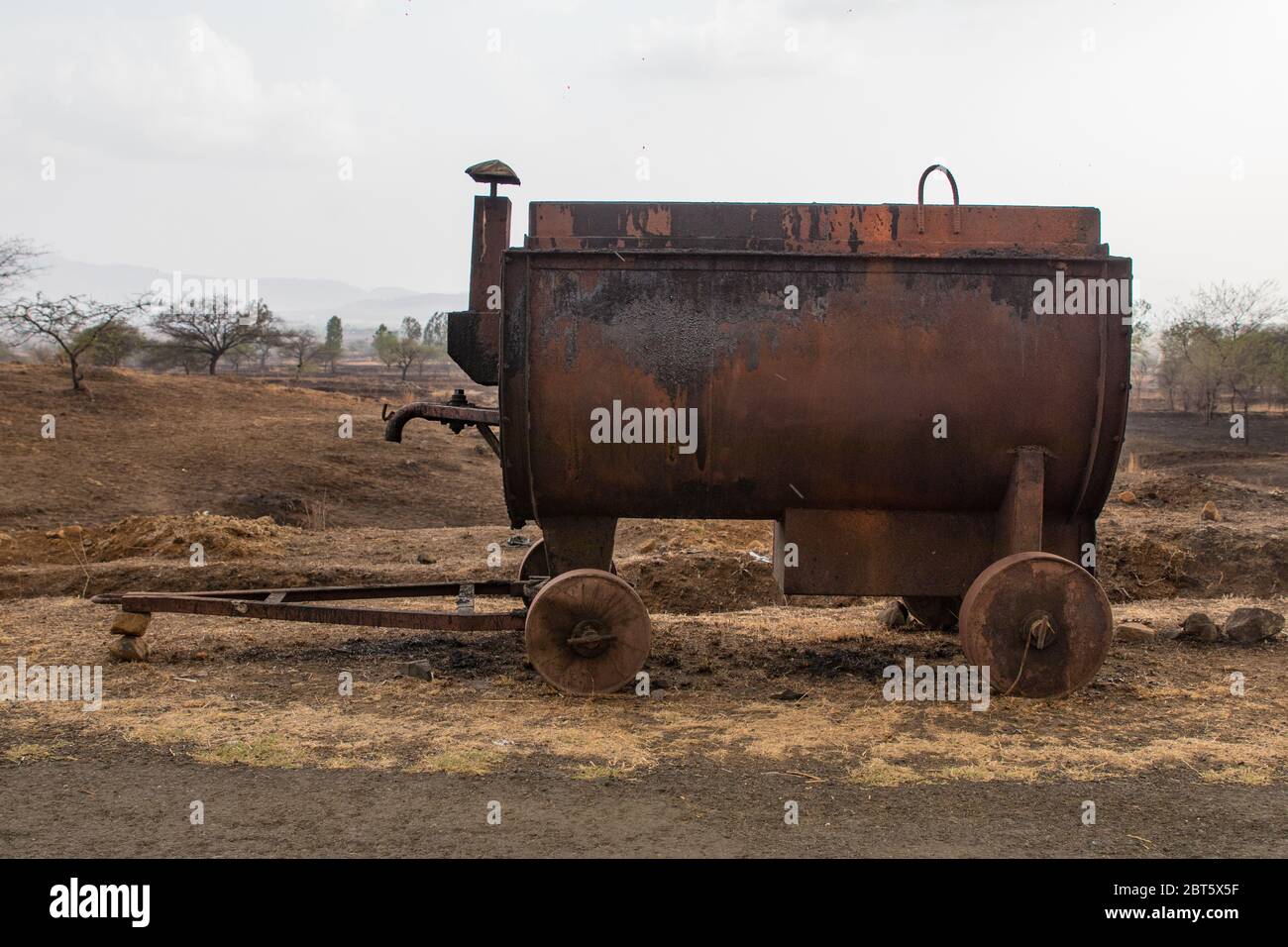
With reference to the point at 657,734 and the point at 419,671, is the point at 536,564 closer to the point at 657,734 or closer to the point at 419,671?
the point at 419,671

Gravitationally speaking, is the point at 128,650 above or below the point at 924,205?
below

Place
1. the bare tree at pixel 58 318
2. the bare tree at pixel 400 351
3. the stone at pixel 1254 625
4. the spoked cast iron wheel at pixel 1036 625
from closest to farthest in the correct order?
1. the spoked cast iron wheel at pixel 1036 625
2. the stone at pixel 1254 625
3. the bare tree at pixel 58 318
4. the bare tree at pixel 400 351

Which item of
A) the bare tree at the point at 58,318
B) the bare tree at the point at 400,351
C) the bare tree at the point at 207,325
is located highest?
the bare tree at the point at 400,351

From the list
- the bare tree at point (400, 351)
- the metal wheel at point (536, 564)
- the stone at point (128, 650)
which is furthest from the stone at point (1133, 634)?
the bare tree at point (400, 351)

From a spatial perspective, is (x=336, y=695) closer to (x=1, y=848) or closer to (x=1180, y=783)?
(x=1, y=848)

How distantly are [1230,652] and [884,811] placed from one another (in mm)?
4011

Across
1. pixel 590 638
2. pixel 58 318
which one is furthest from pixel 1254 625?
pixel 58 318

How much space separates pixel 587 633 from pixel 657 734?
2.58ft

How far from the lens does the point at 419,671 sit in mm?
6801

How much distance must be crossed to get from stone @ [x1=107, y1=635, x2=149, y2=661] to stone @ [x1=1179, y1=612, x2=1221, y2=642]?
7027 mm

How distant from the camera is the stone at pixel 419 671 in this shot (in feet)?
22.3

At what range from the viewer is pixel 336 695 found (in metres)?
6.40

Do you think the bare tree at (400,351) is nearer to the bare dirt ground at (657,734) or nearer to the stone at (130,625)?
the bare dirt ground at (657,734)

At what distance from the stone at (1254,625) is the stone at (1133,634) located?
20.9 inches
